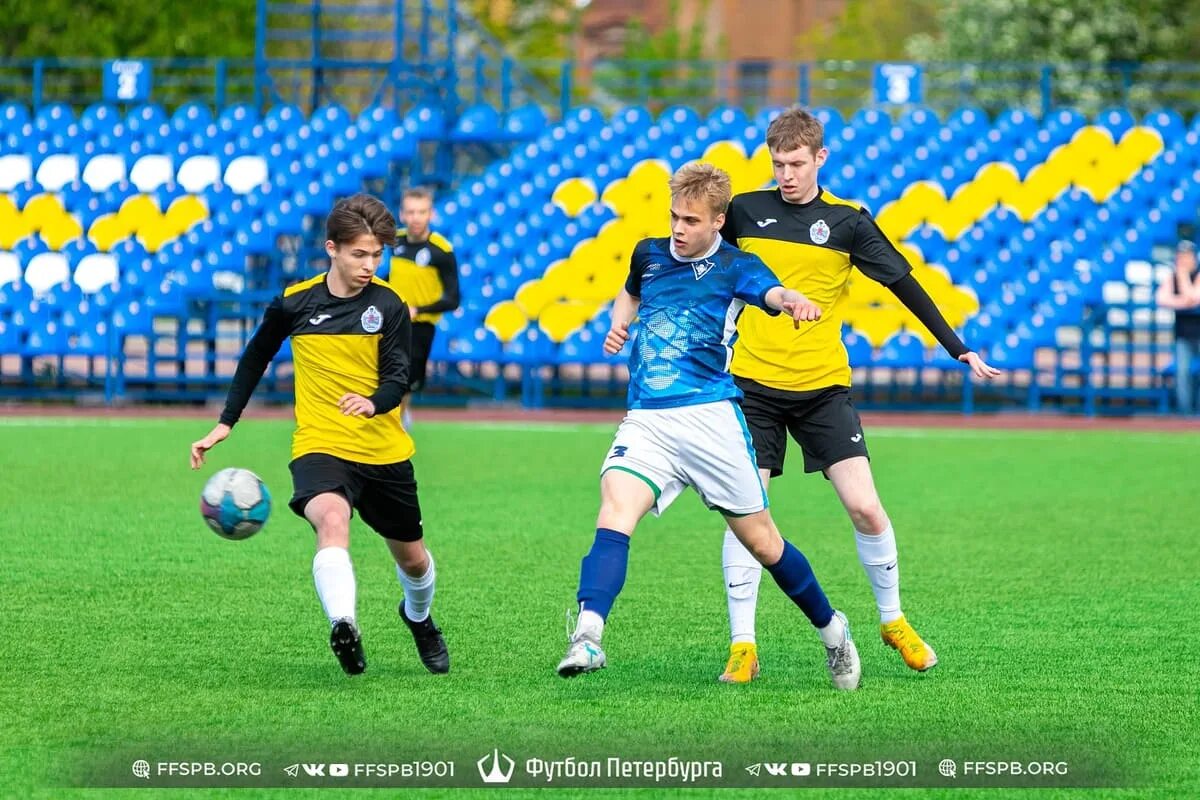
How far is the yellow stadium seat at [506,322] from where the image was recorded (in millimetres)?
20609

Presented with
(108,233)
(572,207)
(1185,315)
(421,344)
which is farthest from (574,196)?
(421,344)

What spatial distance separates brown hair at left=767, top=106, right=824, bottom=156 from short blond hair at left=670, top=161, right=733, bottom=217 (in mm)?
521

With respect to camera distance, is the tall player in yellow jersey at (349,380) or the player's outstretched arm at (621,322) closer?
the player's outstretched arm at (621,322)

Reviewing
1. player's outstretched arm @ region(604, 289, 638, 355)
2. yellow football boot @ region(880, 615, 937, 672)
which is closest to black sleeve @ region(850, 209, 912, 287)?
player's outstretched arm @ region(604, 289, 638, 355)

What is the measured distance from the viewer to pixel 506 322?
2064cm

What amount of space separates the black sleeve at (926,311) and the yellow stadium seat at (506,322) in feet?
46.5

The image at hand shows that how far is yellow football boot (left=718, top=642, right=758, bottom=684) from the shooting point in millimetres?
6297

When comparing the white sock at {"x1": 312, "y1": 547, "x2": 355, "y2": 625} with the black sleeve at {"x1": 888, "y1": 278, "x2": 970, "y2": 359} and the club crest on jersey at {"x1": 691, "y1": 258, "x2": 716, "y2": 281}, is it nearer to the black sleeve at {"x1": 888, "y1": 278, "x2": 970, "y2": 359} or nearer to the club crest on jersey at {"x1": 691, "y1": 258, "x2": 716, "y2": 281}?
the club crest on jersey at {"x1": 691, "y1": 258, "x2": 716, "y2": 281}

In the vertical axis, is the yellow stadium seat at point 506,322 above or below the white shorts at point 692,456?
above

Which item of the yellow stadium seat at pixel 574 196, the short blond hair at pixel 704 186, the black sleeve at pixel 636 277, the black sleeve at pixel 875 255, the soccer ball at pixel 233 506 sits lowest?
the soccer ball at pixel 233 506

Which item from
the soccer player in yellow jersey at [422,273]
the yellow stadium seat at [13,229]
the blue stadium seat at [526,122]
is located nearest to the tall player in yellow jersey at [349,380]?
the soccer player in yellow jersey at [422,273]

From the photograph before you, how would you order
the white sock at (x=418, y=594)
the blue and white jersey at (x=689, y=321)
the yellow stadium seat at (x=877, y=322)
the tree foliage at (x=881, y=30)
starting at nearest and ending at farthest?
the blue and white jersey at (x=689, y=321), the white sock at (x=418, y=594), the yellow stadium seat at (x=877, y=322), the tree foliage at (x=881, y=30)

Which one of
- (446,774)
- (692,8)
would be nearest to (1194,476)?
(446,774)

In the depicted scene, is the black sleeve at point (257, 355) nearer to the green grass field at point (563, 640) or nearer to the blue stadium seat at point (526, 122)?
the green grass field at point (563, 640)
